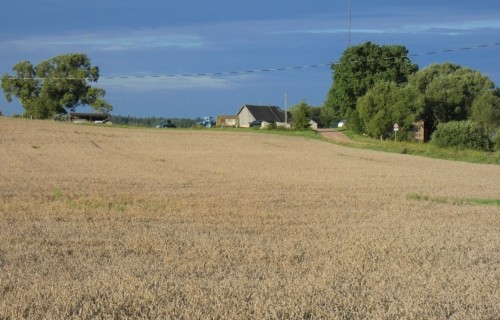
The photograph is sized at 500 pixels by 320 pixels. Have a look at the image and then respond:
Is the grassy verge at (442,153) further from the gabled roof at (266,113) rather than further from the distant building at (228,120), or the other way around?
the distant building at (228,120)

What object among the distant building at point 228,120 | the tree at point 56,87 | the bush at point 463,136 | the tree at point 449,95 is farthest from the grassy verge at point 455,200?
the distant building at point 228,120

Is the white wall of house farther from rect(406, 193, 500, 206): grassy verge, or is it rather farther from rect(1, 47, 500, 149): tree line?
rect(406, 193, 500, 206): grassy verge

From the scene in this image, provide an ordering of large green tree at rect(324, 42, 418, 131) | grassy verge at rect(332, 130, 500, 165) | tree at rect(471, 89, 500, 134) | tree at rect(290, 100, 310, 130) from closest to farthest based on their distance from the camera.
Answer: grassy verge at rect(332, 130, 500, 165) < tree at rect(471, 89, 500, 134) < large green tree at rect(324, 42, 418, 131) < tree at rect(290, 100, 310, 130)

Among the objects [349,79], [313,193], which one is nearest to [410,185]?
[313,193]

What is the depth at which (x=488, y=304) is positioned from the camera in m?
7.12

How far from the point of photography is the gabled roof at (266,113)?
488ft

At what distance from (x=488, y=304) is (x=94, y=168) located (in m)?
28.9

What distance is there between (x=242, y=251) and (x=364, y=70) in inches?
3697

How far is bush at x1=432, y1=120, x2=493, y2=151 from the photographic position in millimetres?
75981

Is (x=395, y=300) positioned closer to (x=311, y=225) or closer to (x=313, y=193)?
(x=311, y=225)

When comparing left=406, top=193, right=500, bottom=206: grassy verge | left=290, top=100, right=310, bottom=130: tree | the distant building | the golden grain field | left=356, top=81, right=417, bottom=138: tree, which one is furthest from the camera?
the distant building

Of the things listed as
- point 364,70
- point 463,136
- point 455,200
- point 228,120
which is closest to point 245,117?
point 228,120

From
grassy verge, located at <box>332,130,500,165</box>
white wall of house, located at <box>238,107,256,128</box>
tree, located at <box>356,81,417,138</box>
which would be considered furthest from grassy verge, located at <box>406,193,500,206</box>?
white wall of house, located at <box>238,107,256,128</box>

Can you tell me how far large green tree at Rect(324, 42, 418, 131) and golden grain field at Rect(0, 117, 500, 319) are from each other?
75669 mm
